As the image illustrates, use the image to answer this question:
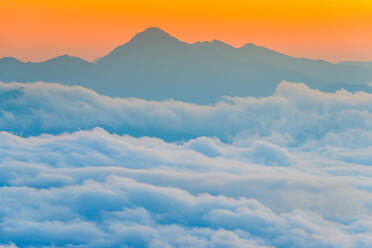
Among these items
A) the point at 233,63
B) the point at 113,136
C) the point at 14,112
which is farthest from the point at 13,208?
the point at 233,63

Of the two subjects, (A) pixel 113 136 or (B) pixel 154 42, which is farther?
(B) pixel 154 42

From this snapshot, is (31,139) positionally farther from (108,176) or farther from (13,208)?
(13,208)

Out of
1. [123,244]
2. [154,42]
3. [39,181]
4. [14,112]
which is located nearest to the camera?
[123,244]

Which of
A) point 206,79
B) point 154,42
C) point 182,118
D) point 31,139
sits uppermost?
point 154,42

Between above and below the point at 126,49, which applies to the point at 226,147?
below

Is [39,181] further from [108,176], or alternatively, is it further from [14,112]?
[14,112]

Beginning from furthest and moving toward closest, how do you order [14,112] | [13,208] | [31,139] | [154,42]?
1. [154,42]
2. [31,139]
3. [14,112]
4. [13,208]
